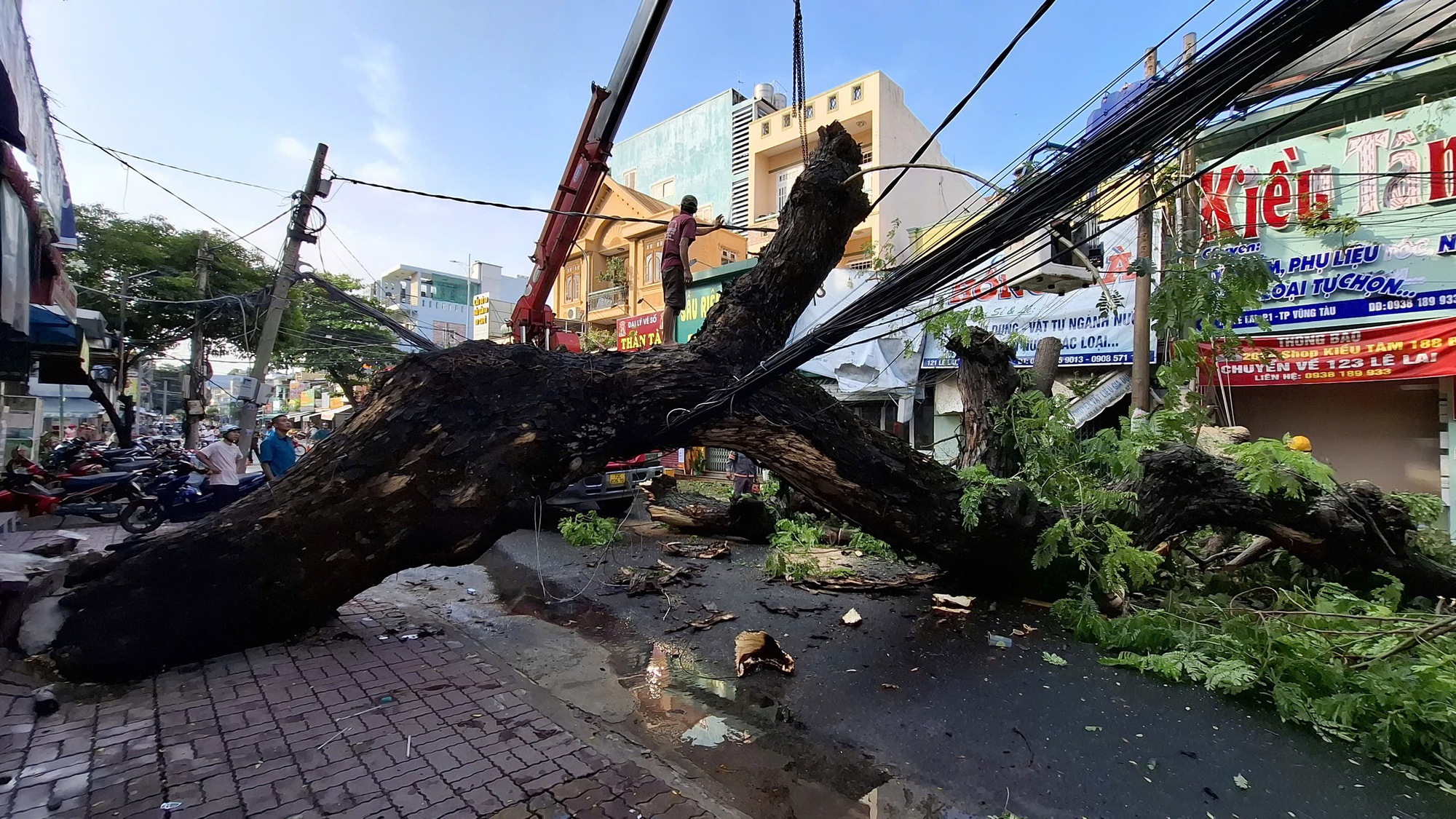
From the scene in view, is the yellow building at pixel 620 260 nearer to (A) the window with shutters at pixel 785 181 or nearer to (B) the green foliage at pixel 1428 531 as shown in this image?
(A) the window with shutters at pixel 785 181

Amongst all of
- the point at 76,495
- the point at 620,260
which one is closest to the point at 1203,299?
the point at 76,495

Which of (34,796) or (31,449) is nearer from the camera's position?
(34,796)

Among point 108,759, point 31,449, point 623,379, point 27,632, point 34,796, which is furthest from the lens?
point 31,449

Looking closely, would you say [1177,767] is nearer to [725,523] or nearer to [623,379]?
[623,379]

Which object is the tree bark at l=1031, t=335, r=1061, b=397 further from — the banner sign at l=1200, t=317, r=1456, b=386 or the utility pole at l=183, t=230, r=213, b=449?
the utility pole at l=183, t=230, r=213, b=449

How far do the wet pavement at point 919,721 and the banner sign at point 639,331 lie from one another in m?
12.4

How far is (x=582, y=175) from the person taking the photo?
27.6 ft

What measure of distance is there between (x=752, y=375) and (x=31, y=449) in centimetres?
1943

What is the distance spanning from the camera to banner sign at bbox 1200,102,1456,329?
7648 mm

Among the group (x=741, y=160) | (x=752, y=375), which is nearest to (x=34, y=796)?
(x=752, y=375)

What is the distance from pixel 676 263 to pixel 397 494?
11.3 ft

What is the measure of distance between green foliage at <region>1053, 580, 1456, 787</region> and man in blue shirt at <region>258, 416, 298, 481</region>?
8972 mm

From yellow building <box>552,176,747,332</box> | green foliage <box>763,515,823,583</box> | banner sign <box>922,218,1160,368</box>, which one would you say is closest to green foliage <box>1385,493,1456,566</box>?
banner sign <box>922,218,1160,368</box>

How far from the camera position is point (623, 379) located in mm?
4793
